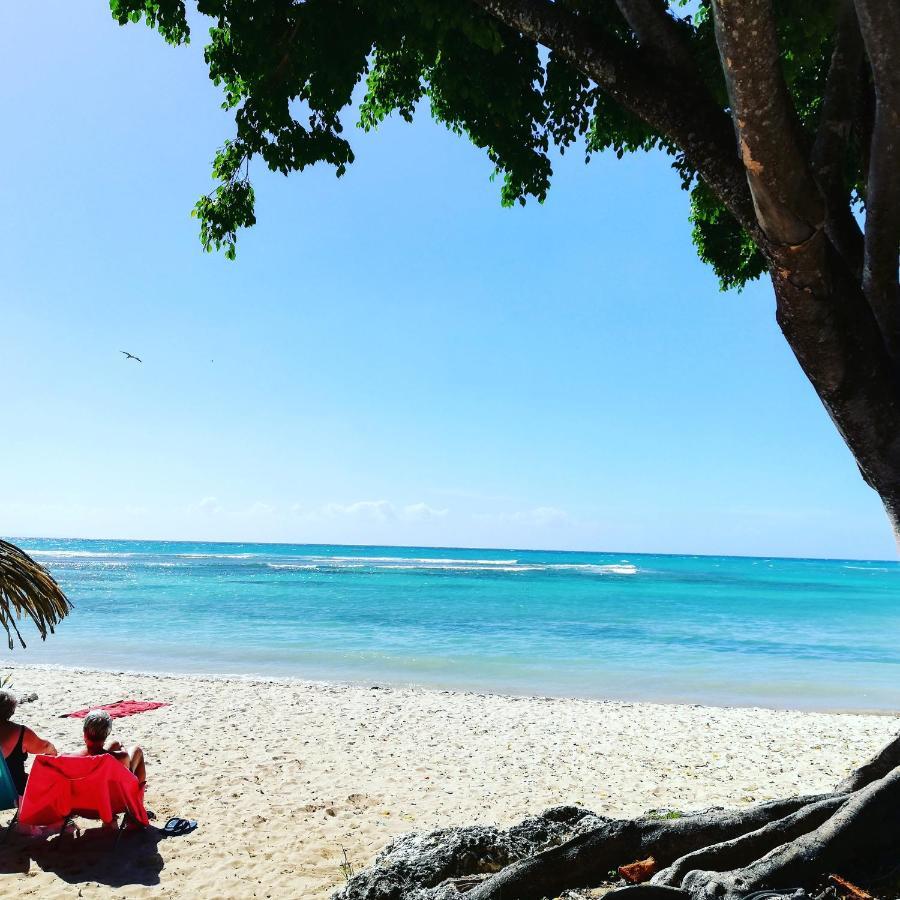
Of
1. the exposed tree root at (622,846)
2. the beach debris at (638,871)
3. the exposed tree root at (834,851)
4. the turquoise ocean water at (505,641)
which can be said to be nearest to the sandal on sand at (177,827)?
the exposed tree root at (622,846)

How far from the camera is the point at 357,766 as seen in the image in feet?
24.1

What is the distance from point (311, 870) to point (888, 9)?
559cm

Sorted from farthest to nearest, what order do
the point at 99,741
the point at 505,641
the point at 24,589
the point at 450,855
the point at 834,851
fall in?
the point at 505,641
the point at 99,741
the point at 24,589
the point at 450,855
the point at 834,851

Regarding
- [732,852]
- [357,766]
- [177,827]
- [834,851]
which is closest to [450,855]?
[732,852]

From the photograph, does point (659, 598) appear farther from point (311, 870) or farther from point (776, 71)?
point (776, 71)

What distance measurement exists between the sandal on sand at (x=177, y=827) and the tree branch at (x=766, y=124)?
571 centimetres

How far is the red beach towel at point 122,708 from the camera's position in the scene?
934cm

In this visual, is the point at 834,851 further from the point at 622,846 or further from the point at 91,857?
the point at 91,857

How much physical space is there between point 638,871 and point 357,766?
14.0ft

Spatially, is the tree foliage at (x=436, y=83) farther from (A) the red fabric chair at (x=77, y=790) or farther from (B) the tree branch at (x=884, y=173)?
(A) the red fabric chair at (x=77, y=790)

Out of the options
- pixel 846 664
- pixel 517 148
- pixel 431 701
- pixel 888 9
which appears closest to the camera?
pixel 888 9

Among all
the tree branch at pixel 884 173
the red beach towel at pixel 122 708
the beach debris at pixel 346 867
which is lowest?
the red beach towel at pixel 122 708

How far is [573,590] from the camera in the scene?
136 ft

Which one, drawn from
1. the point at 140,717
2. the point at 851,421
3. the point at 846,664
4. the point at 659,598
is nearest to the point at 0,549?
the point at 851,421
